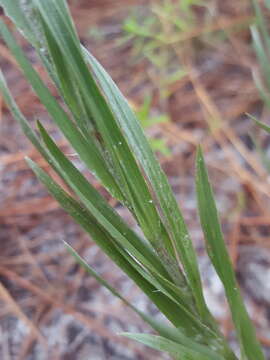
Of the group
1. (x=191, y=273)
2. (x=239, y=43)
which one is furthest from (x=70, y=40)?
(x=239, y=43)

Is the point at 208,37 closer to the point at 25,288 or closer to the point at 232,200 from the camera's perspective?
the point at 232,200

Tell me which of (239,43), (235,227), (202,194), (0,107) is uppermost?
(202,194)

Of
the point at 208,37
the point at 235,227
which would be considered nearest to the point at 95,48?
the point at 208,37

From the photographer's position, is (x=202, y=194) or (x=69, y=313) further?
(x=69, y=313)

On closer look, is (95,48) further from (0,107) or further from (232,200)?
(232,200)

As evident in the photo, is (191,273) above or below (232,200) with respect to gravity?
above

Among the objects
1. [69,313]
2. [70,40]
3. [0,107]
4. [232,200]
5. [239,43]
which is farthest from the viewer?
[239,43]

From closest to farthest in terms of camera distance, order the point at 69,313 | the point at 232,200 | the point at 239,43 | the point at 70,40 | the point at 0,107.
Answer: the point at 70,40
the point at 69,313
the point at 232,200
the point at 0,107
the point at 239,43
